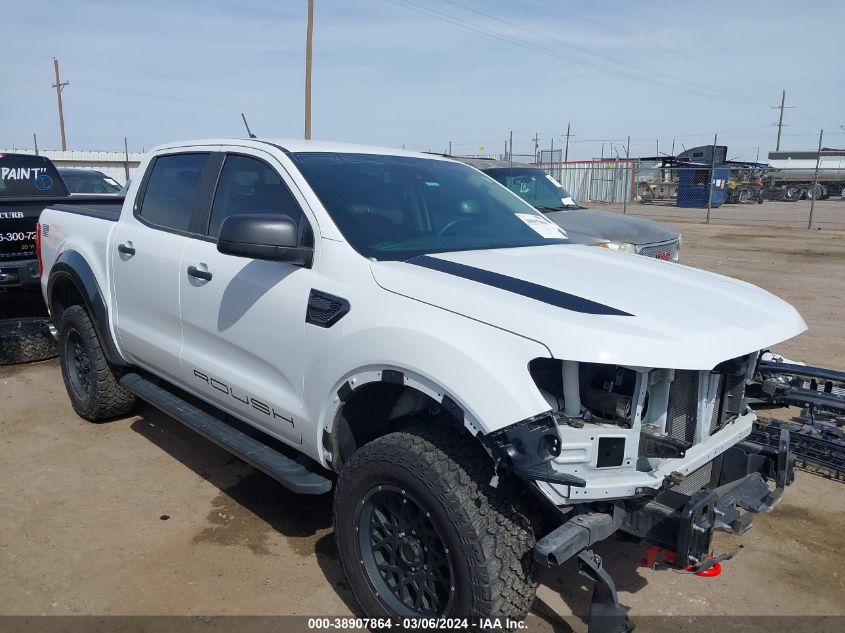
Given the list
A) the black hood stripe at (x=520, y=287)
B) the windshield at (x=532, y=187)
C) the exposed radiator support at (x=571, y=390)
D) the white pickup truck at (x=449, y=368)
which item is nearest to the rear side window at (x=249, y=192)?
the white pickup truck at (x=449, y=368)

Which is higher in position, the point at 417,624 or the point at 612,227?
the point at 612,227

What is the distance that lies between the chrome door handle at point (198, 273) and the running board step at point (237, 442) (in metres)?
0.81

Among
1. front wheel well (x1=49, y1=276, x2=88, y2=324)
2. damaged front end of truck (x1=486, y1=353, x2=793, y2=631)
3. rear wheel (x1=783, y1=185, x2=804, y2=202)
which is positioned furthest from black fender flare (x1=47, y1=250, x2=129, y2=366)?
rear wheel (x1=783, y1=185, x2=804, y2=202)

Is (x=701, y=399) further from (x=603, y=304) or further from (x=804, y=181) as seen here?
(x=804, y=181)

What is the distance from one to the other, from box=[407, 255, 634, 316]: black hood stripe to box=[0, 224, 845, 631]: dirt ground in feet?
4.66

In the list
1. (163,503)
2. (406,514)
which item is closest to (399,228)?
(406,514)

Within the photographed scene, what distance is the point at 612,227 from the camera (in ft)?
27.5

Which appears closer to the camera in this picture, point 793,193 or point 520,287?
point 520,287

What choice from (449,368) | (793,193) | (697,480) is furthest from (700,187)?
(449,368)

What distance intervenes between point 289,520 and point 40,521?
52.8 inches

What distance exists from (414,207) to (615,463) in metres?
1.73

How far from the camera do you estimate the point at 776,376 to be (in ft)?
12.4

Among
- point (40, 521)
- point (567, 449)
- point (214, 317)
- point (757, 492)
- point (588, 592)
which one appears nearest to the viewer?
point (567, 449)

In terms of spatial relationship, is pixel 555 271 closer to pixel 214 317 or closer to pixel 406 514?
pixel 406 514
